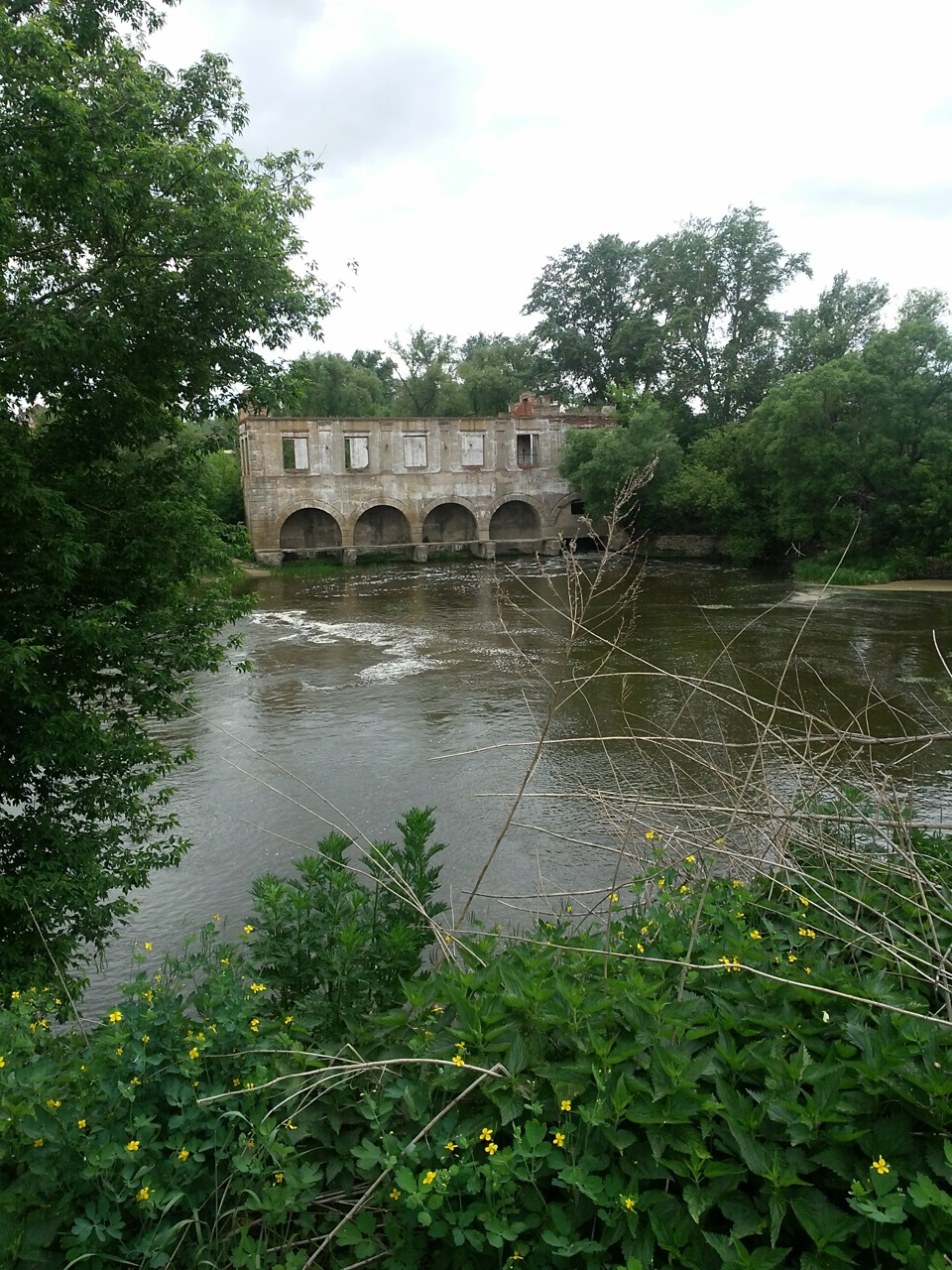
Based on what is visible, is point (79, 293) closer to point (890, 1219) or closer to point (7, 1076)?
point (7, 1076)

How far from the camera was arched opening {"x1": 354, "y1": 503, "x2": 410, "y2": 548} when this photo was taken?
3888cm

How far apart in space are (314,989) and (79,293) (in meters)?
4.92

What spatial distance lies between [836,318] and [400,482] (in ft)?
62.0

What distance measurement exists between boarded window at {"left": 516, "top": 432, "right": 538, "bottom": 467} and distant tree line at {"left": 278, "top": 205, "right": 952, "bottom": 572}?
218 centimetres

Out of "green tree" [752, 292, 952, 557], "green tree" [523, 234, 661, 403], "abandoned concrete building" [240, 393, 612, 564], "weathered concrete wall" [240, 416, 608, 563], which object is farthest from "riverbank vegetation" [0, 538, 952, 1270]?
"green tree" [523, 234, 661, 403]

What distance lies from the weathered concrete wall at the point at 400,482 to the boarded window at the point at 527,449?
45 mm

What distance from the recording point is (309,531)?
37.8 m

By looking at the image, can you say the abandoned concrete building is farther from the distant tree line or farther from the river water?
the river water

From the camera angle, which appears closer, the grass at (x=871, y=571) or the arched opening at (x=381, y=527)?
the grass at (x=871, y=571)

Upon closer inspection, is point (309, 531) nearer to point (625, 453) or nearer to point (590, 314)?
point (625, 453)

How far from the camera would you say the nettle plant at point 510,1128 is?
2.19 metres

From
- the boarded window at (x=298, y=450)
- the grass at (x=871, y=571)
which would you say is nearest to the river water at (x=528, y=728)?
the grass at (x=871, y=571)

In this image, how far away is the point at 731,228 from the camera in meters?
37.6

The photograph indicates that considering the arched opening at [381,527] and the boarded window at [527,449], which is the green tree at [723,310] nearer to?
the boarded window at [527,449]
